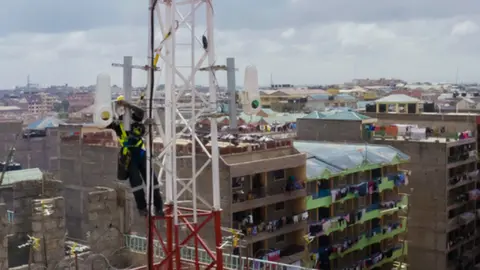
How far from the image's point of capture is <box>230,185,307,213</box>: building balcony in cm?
2819

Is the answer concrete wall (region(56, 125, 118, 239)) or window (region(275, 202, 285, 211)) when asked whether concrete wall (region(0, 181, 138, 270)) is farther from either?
concrete wall (region(56, 125, 118, 239))

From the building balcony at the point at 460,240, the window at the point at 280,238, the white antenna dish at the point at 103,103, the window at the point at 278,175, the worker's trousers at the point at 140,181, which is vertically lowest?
the building balcony at the point at 460,240

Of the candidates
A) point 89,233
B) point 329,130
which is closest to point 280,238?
point 329,130

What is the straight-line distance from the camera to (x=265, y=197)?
97.2ft

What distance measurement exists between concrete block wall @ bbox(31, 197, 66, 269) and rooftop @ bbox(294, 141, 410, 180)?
1841cm

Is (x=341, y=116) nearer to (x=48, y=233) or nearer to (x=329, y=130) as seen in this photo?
(x=329, y=130)

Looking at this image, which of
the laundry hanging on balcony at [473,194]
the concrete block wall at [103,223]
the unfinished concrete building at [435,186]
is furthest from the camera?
the laundry hanging on balcony at [473,194]

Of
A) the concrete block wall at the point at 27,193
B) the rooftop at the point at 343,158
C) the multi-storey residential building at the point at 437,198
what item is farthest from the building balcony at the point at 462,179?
the concrete block wall at the point at 27,193

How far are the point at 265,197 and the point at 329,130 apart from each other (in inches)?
618

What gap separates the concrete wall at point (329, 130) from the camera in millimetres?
43344

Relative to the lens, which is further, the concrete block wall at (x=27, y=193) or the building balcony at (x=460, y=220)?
the building balcony at (x=460, y=220)

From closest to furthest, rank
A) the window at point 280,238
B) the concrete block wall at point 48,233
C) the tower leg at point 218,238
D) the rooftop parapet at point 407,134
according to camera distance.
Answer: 1. the tower leg at point 218,238
2. the concrete block wall at point 48,233
3. the window at point 280,238
4. the rooftop parapet at point 407,134

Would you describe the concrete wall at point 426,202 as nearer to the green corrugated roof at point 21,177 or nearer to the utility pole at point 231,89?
the green corrugated roof at point 21,177

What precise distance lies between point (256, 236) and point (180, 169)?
17.0 feet
